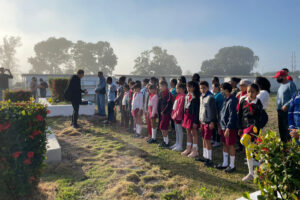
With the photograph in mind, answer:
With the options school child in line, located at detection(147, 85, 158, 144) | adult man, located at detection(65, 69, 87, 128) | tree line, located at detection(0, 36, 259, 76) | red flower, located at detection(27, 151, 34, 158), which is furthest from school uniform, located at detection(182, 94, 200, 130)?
tree line, located at detection(0, 36, 259, 76)

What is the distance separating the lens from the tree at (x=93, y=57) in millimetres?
73375

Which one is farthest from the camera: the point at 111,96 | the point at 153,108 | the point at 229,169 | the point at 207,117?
the point at 111,96

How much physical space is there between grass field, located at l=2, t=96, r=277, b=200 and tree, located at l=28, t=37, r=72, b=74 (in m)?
72.8

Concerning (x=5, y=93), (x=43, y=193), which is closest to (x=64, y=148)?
(x=43, y=193)

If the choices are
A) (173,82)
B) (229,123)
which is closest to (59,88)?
(173,82)

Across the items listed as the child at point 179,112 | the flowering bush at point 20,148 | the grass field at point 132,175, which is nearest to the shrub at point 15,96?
the grass field at point 132,175

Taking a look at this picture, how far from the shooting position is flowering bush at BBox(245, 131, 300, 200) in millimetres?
1814

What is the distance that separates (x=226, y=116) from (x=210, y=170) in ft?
3.92

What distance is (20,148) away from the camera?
3371mm

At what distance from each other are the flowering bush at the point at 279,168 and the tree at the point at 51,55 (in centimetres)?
7707

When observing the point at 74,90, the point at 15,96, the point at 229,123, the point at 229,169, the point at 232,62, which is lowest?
the point at 229,169

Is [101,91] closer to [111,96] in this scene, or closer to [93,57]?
[111,96]

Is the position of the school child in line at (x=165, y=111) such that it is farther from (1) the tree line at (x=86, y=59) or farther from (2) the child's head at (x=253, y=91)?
(1) the tree line at (x=86, y=59)

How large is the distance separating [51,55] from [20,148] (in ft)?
263
